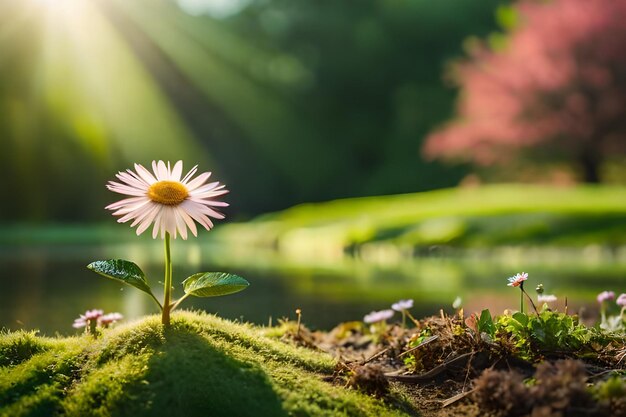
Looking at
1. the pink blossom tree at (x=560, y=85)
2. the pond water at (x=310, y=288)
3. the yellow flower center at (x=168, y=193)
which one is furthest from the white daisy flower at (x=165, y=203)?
the pink blossom tree at (x=560, y=85)

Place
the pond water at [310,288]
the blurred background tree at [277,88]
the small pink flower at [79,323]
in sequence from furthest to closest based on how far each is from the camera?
the blurred background tree at [277,88], the pond water at [310,288], the small pink flower at [79,323]

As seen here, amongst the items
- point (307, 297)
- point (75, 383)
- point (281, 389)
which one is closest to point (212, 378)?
point (281, 389)

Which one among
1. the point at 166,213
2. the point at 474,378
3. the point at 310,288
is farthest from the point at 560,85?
the point at 166,213

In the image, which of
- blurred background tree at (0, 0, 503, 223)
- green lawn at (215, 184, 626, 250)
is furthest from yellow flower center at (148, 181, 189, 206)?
blurred background tree at (0, 0, 503, 223)

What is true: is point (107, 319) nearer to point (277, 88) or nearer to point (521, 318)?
point (521, 318)

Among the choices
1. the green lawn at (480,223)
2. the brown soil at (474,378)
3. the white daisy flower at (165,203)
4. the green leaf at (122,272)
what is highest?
the green lawn at (480,223)

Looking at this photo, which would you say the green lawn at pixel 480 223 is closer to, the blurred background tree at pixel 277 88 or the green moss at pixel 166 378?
the green moss at pixel 166 378
